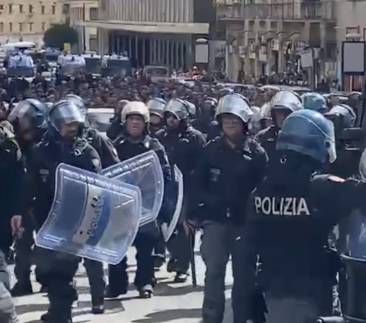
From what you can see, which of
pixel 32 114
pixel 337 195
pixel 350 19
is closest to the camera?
pixel 337 195

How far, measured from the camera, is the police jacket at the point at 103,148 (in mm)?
11109

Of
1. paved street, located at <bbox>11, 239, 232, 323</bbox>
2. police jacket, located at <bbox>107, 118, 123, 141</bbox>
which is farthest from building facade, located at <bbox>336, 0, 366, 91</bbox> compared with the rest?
paved street, located at <bbox>11, 239, 232, 323</bbox>

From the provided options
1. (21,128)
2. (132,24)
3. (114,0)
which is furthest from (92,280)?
(114,0)

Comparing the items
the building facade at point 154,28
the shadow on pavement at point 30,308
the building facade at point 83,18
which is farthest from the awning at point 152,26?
the shadow on pavement at point 30,308

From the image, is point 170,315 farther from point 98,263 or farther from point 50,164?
point 50,164

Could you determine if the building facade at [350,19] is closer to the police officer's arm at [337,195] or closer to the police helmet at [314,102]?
the police helmet at [314,102]

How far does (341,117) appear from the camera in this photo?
13.3m

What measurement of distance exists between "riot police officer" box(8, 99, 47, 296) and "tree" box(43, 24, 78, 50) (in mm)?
95591

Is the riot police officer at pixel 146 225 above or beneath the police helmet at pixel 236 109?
beneath

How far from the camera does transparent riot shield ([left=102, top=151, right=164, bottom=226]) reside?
11.1 metres

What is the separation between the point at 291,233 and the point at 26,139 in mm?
5315

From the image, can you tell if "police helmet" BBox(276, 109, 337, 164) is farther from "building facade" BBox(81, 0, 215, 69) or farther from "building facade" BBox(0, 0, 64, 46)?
"building facade" BBox(0, 0, 64, 46)

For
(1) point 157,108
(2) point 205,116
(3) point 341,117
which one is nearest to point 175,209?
(1) point 157,108

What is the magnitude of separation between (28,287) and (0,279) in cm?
357
